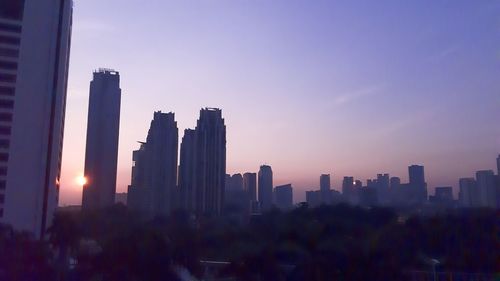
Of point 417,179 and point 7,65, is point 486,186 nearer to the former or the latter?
point 417,179

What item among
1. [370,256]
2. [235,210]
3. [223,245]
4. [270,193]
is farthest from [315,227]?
[270,193]

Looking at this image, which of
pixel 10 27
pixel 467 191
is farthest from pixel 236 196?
pixel 10 27

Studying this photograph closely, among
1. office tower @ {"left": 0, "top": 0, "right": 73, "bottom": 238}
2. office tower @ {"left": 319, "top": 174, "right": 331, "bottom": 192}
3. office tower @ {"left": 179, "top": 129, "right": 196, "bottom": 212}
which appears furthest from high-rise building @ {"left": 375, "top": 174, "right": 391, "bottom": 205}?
office tower @ {"left": 0, "top": 0, "right": 73, "bottom": 238}

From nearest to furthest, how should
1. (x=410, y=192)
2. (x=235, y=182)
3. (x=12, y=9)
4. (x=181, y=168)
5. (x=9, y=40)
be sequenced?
(x=9, y=40), (x=12, y=9), (x=410, y=192), (x=181, y=168), (x=235, y=182)

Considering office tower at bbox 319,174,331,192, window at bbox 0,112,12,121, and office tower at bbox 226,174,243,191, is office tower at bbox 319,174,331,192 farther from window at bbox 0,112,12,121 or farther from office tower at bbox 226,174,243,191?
window at bbox 0,112,12,121

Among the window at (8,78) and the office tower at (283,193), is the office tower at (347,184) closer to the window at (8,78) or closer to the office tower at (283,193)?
the office tower at (283,193)
